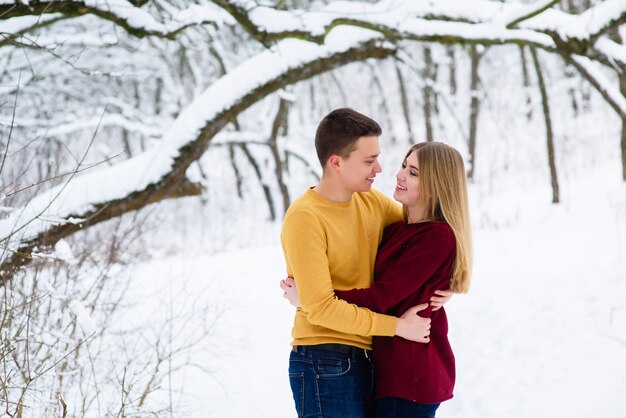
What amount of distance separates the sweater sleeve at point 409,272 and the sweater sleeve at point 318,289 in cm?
7

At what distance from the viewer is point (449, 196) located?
2.33m

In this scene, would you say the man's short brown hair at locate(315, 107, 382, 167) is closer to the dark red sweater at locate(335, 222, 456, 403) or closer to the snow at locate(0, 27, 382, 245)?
the dark red sweater at locate(335, 222, 456, 403)

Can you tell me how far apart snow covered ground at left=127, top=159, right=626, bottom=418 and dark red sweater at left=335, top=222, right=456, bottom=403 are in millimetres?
1879

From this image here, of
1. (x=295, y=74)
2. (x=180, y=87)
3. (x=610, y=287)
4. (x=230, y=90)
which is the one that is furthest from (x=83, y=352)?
(x=180, y=87)

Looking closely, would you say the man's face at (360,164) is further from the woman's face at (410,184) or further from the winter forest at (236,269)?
the winter forest at (236,269)

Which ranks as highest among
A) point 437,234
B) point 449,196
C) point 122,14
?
point 122,14

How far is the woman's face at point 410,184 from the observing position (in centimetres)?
241

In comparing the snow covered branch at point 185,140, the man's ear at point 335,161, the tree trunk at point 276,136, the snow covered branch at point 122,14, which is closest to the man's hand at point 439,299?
the man's ear at point 335,161

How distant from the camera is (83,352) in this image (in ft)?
13.8

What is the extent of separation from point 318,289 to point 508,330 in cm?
347

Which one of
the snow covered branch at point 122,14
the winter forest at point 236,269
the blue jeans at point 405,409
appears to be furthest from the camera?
the winter forest at point 236,269

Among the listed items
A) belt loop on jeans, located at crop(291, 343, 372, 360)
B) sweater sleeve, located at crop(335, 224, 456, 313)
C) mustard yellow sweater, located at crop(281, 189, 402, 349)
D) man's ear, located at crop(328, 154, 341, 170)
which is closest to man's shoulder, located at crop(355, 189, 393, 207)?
mustard yellow sweater, located at crop(281, 189, 402, 349)

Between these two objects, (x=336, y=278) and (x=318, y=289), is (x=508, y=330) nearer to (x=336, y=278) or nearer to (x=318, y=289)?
(x=336, y=278)

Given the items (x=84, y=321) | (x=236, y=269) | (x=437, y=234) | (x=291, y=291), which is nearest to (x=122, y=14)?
(x=84, y=321)
